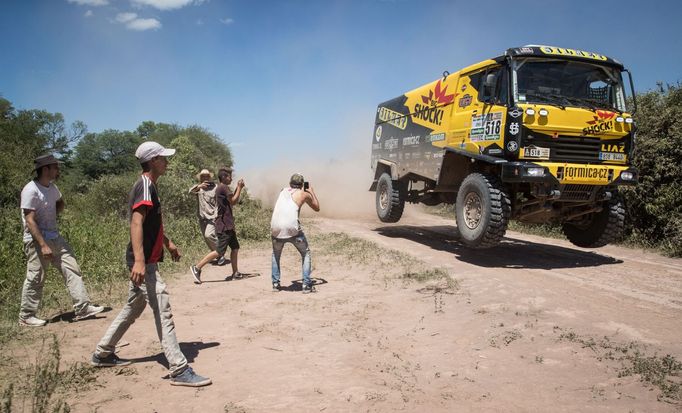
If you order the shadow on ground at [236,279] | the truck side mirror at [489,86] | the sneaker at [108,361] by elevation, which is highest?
the truck side mirror at [489,86]

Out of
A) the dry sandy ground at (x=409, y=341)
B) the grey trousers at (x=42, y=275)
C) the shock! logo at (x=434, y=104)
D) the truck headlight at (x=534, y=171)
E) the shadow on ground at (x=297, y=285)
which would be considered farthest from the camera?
the shock! logo at (x=434, y=104)

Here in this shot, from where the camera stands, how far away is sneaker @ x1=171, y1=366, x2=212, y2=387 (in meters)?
3.98

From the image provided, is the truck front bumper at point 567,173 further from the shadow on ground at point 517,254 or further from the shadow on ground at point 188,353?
the shadow on ground at point 188,353

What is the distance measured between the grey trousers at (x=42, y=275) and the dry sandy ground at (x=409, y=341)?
14.2 inches

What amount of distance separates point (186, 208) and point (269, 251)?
5.06 meters

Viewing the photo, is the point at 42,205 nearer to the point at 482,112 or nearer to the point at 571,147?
the point at 482,112

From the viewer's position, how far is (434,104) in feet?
33.1

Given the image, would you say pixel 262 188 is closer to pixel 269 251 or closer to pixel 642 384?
pixel 269 251

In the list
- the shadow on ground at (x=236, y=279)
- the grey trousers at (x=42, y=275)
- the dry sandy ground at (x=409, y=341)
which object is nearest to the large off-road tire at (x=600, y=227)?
the dry sandy ground at (x=409, y=341)

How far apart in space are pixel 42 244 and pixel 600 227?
29.3ft

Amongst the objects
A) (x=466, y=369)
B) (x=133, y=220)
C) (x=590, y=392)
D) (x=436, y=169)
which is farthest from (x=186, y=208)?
(x=590, y=392)

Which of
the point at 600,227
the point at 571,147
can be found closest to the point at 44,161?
the point at 571,147

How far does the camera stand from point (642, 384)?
12.3 ft

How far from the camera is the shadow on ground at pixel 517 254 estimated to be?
333 inches
